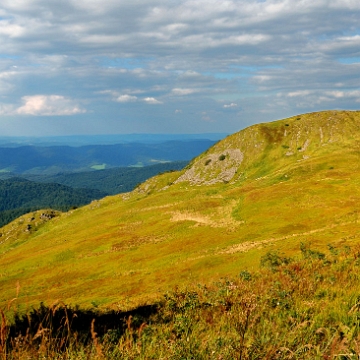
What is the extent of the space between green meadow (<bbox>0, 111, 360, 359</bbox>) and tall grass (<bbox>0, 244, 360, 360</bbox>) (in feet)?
0.14

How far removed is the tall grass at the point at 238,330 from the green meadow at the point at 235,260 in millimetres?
44

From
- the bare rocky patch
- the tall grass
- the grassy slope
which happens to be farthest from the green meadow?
the bare rocky patch

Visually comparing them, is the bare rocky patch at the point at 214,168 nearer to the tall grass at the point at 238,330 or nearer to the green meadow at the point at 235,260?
the green meadow at the point at 235,260

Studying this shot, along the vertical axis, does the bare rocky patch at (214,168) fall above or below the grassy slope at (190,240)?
above

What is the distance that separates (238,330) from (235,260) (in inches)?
1132

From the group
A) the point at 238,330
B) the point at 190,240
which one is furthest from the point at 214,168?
the point at 238,330

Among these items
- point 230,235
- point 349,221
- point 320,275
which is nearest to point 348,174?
point 349,221

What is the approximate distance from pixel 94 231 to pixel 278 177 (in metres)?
46.6

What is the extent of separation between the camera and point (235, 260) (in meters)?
34.8

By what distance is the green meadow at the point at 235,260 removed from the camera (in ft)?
23.1

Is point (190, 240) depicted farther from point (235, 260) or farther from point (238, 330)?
point (238, 330)

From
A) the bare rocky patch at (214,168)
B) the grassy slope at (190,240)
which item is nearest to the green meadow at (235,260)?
the grassy slope at (190,240)

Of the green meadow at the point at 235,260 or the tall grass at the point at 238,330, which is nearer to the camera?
the tall grass at the point at 238,330

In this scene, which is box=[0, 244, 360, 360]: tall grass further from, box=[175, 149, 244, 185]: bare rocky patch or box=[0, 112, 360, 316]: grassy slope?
box=[175, 149, 244, 185]: bare rocky patch
